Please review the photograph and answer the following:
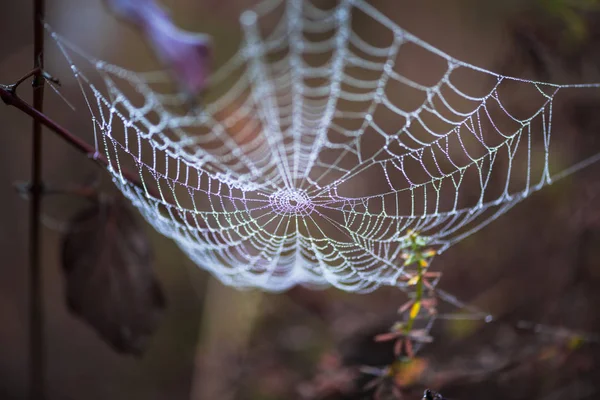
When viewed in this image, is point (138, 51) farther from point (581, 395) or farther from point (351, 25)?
point (581, 395)

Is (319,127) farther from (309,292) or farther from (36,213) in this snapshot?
(36,213)

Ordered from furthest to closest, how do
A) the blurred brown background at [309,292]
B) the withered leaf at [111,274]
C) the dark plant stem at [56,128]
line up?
1. the blurred brown background at [309,292]
2. the withered leaf at [111,274]
3. the dark plant stem at [56,128]

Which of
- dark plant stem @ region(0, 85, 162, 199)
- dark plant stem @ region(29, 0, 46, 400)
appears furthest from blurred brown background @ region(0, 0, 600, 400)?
dark plant stem @ region(0, 85, 162, 199)

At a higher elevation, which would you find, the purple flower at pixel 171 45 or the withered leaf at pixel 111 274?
the purple flower at pixel 171 45

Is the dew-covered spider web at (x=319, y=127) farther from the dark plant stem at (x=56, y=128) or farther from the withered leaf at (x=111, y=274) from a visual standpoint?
the dark plant stem at (x=56, y=128)

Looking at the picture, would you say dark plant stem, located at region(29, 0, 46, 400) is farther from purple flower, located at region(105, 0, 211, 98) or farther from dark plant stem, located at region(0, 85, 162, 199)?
purple flower, located at region(105, 0, 211, 98)

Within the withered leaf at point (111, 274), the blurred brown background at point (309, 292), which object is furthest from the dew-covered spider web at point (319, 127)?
the withered leaf at point (111, 274)
